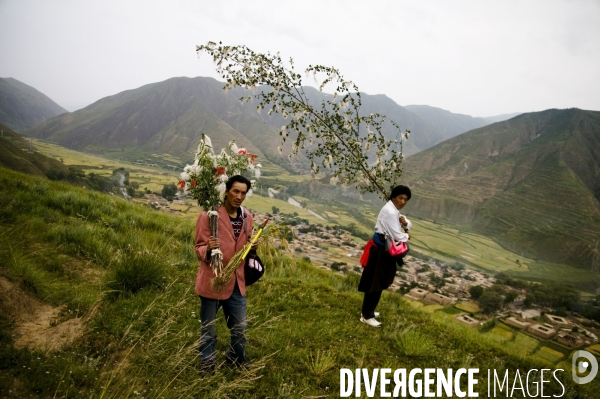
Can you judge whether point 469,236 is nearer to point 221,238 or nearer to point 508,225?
point 508,225

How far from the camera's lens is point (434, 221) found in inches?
3226

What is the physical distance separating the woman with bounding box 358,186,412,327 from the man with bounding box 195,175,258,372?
2458mm

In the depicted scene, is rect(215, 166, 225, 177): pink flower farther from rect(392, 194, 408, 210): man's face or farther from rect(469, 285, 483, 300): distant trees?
rect(469, 285, 483, 300): distant trees

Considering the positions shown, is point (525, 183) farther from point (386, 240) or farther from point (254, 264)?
point (254, 264)

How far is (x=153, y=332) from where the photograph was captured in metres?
3.14

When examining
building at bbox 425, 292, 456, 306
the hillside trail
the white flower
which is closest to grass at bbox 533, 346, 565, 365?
building at bbox 425, 292, 456, 306

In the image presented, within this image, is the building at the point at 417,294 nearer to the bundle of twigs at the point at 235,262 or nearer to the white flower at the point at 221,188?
the bundle of twigs at the point at 235,262

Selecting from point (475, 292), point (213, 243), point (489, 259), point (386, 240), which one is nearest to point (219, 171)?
point (213, 243)

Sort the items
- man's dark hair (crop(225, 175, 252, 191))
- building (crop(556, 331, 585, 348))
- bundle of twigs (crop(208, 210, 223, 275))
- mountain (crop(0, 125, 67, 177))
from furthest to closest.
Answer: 1. mountain (crop(0, 125, 67, 177))
2. building (crop(556, 331, 585, 348))
3. man's dark hair (crop(225, 175, 252, 191))
4. bundle of twigs (crop(208, 210, 223, 275))

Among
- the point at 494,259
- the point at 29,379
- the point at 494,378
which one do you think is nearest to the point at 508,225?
the point at 494,259

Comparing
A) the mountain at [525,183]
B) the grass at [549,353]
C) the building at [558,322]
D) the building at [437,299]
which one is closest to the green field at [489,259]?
the mountain at [525,183]

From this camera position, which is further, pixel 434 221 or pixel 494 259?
pixel 434 221

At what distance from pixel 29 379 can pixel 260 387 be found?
7.13 ft

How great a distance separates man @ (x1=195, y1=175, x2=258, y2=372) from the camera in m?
3.03
